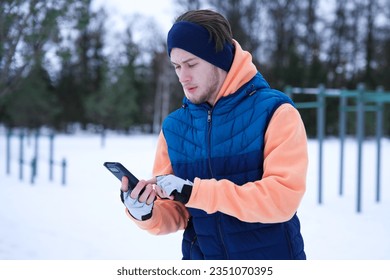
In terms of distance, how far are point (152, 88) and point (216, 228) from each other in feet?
90.5

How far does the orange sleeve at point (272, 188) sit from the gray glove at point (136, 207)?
0.70 ft

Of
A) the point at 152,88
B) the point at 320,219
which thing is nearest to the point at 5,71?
the point at 320,219

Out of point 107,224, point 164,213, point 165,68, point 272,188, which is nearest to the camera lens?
point 272,188

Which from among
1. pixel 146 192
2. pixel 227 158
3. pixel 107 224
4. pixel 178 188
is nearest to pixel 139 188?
pixel 146 192

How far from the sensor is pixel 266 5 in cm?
2488

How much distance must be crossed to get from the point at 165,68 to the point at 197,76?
866 inches

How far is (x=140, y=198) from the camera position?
155 centimetres

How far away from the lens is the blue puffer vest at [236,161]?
1.55 meters

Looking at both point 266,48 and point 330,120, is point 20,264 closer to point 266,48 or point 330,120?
point 330,120

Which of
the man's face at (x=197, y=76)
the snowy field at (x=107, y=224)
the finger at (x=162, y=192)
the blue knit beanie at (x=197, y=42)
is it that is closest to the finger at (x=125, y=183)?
the finger at (x=162, y=192)

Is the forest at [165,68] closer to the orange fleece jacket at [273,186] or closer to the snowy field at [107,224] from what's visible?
the snowy field at [107,224]

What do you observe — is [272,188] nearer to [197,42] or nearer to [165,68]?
[197,42]

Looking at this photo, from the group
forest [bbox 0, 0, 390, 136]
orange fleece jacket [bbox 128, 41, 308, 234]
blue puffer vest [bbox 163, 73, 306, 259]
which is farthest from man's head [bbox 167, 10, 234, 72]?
forest [bbox 0, 0, 390, 136]

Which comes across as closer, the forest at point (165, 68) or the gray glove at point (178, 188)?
the gray glove at point (178, 188)
